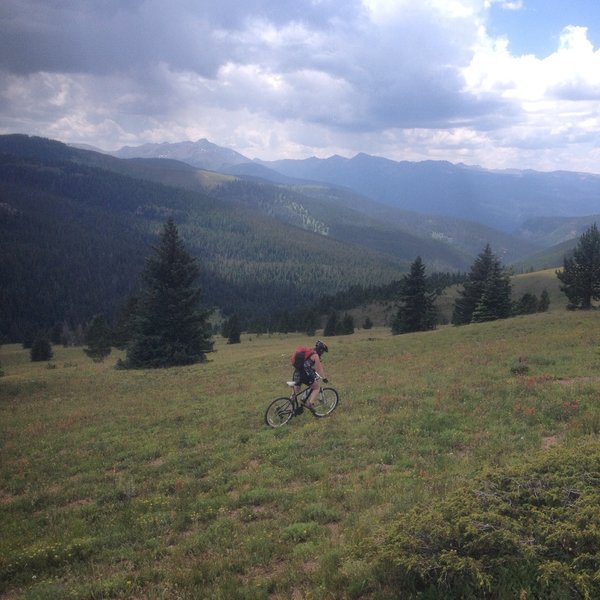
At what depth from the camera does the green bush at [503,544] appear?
4.98 meters

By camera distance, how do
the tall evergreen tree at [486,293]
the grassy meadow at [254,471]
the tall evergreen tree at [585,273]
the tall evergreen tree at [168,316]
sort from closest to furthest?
the grassy meadow at [254,471], the tall evergreen tree at [168,316], the tall evergreen tree at [585,273], the tall evergreen tree at [486,293]

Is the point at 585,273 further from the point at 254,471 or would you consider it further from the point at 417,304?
the point at 254,471

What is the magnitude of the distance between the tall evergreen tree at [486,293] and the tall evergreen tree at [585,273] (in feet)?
24.5

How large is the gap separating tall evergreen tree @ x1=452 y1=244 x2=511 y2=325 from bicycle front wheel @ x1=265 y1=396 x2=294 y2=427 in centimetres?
5076

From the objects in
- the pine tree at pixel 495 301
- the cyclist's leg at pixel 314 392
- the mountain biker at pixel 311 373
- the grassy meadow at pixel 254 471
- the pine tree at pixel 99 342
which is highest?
the pine tree at pixel 495 301

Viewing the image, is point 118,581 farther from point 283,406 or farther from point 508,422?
point 508,422

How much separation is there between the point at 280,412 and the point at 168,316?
103 ft

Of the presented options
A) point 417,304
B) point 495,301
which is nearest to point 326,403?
point 495,301

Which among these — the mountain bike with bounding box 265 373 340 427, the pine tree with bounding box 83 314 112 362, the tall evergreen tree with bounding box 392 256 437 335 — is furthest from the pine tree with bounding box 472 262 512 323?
the pine tree with bounding box 83 314 112 362

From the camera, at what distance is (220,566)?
7246 mm

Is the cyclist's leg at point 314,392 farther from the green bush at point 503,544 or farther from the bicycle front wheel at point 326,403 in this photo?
the green bush at point 503,544

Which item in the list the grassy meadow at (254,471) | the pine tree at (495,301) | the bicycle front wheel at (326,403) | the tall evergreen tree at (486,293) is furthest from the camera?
the tall evergreen tree at (486,293)

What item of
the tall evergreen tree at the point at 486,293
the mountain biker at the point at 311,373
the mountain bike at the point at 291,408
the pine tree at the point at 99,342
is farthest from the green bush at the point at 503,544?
the pine tree at the point at 99,342

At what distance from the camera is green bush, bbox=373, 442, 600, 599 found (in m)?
4.98
